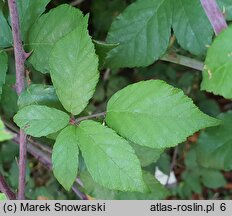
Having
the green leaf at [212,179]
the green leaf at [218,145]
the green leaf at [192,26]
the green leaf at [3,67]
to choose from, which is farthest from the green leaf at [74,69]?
the green leaf at [212,179]

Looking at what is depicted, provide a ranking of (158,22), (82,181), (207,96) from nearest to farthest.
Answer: (158,22)
(82,181)
(207,96)

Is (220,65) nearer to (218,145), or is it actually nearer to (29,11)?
(29,11)

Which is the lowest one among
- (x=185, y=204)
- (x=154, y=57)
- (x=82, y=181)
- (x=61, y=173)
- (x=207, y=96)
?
(x=207, y=96)

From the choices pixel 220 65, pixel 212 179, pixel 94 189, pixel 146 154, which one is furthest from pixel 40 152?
pixel 212 179

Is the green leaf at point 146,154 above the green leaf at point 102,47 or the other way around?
the other way around

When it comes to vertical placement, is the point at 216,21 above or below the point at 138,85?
above

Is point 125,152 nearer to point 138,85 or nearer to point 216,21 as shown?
point 138,85

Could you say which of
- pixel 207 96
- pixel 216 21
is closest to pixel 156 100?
pixel 216 21

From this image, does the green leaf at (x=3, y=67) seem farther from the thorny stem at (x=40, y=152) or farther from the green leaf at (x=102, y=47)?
the thorny stem at (x=40, y=152)
